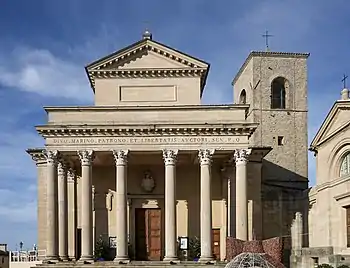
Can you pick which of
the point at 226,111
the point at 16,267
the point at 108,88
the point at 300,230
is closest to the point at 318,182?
the point at 300,230

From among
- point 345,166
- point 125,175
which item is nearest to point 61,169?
point 125,175

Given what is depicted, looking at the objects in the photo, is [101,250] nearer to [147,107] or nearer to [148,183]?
[148,183]

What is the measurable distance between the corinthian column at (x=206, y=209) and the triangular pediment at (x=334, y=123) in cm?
601

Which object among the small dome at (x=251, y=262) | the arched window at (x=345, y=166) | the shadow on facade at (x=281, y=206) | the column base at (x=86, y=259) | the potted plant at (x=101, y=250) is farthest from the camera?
the shadow on facade at (x=281, y=206)

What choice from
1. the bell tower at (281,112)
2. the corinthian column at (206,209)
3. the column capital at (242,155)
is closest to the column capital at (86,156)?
the corinthian column at (206,209)

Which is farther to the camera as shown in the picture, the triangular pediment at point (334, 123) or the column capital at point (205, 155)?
the column capital at point (205, 155)

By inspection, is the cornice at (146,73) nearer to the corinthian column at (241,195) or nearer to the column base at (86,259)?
the corinthian column at (241,195)

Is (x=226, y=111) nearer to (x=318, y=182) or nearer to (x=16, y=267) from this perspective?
(x=318, y=182)

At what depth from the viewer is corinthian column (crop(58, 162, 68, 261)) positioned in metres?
32.0

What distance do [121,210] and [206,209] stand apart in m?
4.31

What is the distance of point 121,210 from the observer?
30.8 m

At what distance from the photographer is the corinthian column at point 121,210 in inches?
1207

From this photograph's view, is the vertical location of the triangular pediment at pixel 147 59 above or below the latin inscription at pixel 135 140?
above

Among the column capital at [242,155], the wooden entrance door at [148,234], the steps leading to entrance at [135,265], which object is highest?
the column capital at [242,155]
